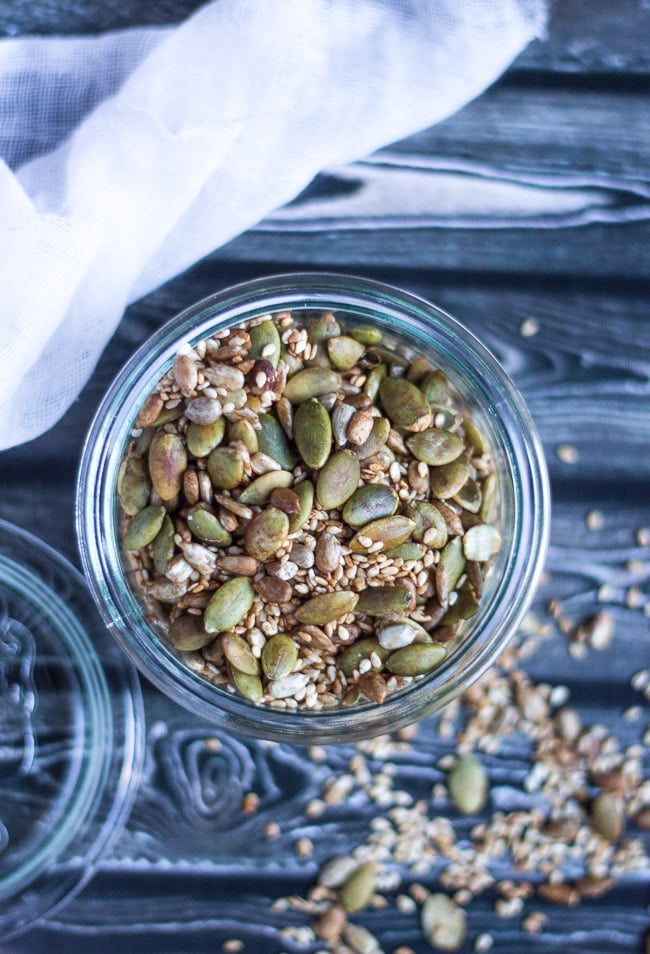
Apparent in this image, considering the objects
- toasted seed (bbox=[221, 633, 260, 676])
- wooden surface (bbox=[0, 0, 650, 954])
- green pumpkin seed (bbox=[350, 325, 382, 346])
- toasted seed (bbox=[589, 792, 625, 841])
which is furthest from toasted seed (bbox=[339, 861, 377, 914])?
green pumpkin seed (bbox=[350, 325, 382, 346])

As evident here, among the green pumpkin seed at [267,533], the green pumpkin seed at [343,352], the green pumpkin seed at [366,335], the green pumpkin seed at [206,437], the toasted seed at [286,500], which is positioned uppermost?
the green pumpkin seed at [366,335]

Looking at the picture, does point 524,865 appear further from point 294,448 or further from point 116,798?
point 294,448

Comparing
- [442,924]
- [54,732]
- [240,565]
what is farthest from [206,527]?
[442,924]

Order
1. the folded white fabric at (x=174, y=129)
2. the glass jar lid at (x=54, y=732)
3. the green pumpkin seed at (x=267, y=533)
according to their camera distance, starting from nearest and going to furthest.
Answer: the green pumpkin seed at (x=267, y=533)
the folded white fabric at (x=174, y=129)
the glass jar lid at (x=54, y=732)

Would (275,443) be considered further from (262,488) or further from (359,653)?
(359,653)

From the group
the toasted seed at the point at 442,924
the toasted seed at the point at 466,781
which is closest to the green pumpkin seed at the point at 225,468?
the toasted seed at the point at 466,781

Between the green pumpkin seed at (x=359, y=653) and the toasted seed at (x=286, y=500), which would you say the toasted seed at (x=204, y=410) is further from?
the green pumpkin seed at (x=359, y=653)

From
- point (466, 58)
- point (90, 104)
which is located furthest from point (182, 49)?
point (466, 58)

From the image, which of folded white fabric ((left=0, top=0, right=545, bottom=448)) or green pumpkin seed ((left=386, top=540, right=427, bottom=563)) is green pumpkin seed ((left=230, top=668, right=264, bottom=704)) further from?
folded white fabric ((left=0, top=0, right=545, bottom=448))
